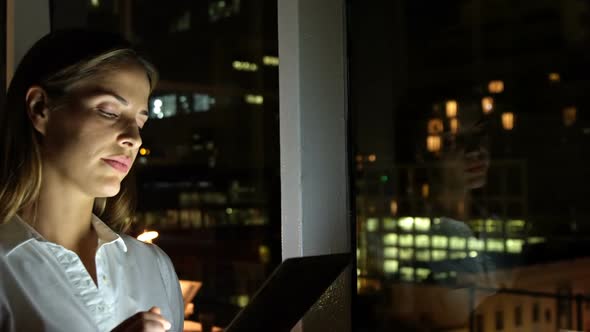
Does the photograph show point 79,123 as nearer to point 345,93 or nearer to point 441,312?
point 345,93

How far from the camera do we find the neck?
1.20m

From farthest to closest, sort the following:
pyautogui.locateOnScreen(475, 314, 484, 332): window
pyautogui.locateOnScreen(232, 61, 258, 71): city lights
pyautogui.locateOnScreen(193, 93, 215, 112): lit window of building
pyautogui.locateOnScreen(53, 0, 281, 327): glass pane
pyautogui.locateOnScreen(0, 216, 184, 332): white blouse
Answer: pyautogui.locateOnScreen(193, 93, 215, 112): lit window of building, pyautogui.locateOnScreen(232, 61, 258, 71): city lights, pyautogui.locateOnScreen(53, 0, 281, 327): glass pane, pyautogui.locateOnScreen(475, 314, 484, 332): window, pyautogui.locateOnScreen(0, 216, 184, 332): white blouse

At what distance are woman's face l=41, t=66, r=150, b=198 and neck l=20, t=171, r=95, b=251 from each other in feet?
0.07

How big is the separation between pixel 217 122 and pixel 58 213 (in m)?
3.08

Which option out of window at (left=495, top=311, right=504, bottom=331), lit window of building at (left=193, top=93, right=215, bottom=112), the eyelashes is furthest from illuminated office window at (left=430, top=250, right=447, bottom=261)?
lit window of building at (left=193, top=93, right=215, bottom=112)

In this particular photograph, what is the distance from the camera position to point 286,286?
3.10 ft

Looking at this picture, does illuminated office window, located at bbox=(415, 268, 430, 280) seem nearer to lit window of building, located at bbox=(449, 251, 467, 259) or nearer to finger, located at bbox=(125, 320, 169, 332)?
lit window of building, located at bbox=(449, 251, 467, 259)

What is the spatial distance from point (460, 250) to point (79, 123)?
93 cm

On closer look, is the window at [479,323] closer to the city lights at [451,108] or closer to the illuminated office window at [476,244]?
the illuminated office window at [476,244]

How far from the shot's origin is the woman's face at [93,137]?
3.81 ft

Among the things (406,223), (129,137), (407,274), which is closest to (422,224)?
(406,223)

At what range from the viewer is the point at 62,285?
113cm

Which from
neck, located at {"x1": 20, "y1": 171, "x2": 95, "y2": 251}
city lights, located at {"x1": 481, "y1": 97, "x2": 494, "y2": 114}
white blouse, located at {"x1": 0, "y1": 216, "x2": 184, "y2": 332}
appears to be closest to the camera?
white blouse, located at {"x1": 0, "y1": 216, "x2": 184, "y2": 332}

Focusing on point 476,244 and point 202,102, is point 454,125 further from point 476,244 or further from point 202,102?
point 202,102
